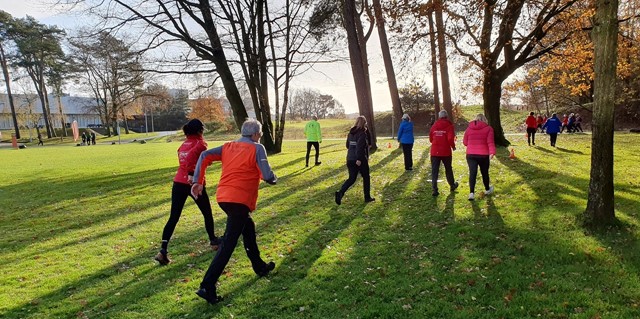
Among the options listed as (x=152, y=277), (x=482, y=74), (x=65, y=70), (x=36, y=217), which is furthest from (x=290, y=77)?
(x=65, y=70)

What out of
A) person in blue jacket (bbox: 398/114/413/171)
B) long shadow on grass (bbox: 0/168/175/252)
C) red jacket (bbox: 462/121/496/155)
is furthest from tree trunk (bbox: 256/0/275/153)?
red jacket (bbox: 462/121/496/155)

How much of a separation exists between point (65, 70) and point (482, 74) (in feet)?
197

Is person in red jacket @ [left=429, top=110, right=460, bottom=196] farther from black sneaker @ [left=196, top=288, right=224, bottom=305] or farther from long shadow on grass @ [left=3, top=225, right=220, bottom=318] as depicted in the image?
black sneaker @ [left=196, top=288, right=224, bottom=305]

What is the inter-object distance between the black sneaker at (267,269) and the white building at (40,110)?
68.4 meters

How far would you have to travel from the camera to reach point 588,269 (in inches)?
184

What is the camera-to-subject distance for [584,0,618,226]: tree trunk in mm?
5441

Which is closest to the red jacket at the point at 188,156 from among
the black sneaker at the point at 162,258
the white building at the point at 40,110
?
the black sneaker at the point at 162,258

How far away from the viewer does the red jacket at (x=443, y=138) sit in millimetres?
8797

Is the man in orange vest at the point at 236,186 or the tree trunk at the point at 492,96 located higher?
the tree trunk at the point at 492,96

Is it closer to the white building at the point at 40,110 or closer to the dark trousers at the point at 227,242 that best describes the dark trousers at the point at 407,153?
the dark trousers at the point at 227,242

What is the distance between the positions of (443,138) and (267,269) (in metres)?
5.29

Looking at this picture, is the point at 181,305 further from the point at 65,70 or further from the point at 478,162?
the point at 65,70

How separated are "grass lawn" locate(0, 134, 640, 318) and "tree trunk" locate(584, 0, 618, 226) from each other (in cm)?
43

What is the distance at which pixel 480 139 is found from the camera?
319 inches
